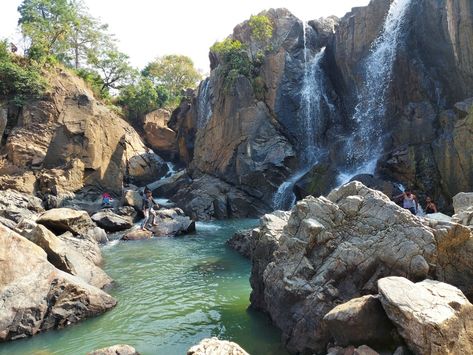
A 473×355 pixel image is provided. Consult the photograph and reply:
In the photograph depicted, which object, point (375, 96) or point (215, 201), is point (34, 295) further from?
point (375, 96)

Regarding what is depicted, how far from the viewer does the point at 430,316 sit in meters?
6.17

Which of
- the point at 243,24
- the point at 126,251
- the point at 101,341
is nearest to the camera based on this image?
the point at 101,341

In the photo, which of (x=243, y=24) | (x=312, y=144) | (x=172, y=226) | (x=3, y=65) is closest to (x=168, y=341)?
(x=172, y=226)

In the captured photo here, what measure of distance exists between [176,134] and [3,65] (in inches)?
740

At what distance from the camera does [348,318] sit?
278 inches

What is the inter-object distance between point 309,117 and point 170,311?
78.6 feet

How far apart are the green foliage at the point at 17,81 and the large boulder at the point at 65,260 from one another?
22.5m

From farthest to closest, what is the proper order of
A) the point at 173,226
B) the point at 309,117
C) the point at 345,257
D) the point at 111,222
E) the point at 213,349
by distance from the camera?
the point at 309,117 → the point at 111,222 → the point at 173,226 → the point at 345,257 → the point at 213,349

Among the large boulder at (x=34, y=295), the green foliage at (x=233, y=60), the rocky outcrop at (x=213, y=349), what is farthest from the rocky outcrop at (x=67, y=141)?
the rocky outcrop at (x=213, y=349)

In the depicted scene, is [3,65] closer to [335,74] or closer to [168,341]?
[335,74]

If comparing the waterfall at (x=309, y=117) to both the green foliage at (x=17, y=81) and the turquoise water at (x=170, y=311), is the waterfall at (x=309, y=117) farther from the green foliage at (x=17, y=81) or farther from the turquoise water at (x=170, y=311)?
the green foliage at (x=17, y=81)

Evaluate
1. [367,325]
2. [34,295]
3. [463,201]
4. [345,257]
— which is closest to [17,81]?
[34,295]

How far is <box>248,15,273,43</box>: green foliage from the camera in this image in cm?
3500

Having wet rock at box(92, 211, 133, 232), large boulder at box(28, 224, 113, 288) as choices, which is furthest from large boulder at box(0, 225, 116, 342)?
wet rock at box(92, 211, 133, 232)
